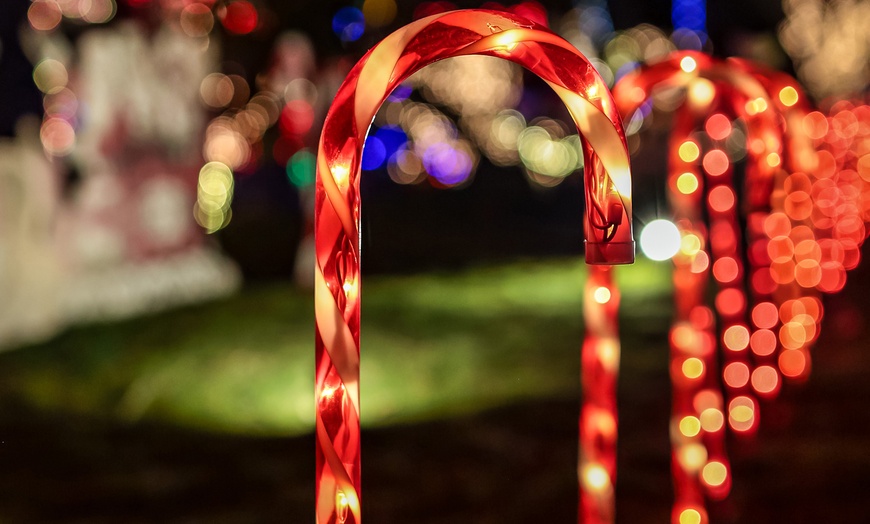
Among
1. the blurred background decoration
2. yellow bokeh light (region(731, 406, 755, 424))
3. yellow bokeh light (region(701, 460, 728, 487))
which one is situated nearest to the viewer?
yellow bokeh light (region(701, 460, 728, 487))

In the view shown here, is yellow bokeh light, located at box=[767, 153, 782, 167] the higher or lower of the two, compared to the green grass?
higher

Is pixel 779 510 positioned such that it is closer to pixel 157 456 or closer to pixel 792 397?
pixel 792 397

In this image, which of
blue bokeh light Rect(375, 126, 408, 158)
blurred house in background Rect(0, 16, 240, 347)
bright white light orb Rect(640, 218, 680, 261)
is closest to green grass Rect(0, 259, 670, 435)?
blurred house in background Rect(0, 16, 240, 347)

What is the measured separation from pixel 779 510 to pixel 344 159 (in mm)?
2672

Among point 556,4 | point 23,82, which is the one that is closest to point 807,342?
point 23,82

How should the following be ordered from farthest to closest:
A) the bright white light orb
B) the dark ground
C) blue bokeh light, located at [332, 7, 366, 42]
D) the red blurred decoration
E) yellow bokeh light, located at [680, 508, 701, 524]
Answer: the bright white light orb, blue bokeh light, located at [332, 7, 366, 42], the red blurred decoration, the dark ground, yellow bokeh light, located at [680, 508, 701, 524]

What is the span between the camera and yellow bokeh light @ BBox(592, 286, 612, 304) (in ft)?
8.35

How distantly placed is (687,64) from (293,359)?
4026 millimetres

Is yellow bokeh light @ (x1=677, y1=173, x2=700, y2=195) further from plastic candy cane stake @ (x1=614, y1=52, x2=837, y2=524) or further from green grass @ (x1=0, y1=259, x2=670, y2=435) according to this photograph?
green grass @ (x1=0, y1=259, x2=670, y2=435)

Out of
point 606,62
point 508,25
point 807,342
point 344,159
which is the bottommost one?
point 807,342

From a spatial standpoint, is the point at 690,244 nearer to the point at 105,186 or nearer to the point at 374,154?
the point at 105,186

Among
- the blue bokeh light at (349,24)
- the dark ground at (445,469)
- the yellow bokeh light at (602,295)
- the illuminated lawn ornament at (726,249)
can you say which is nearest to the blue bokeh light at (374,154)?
the blue bokeh light at (349,24)

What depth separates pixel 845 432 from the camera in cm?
464

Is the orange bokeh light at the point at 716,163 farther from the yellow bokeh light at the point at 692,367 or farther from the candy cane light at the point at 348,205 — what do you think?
the candy cane light at the point at 348,205
